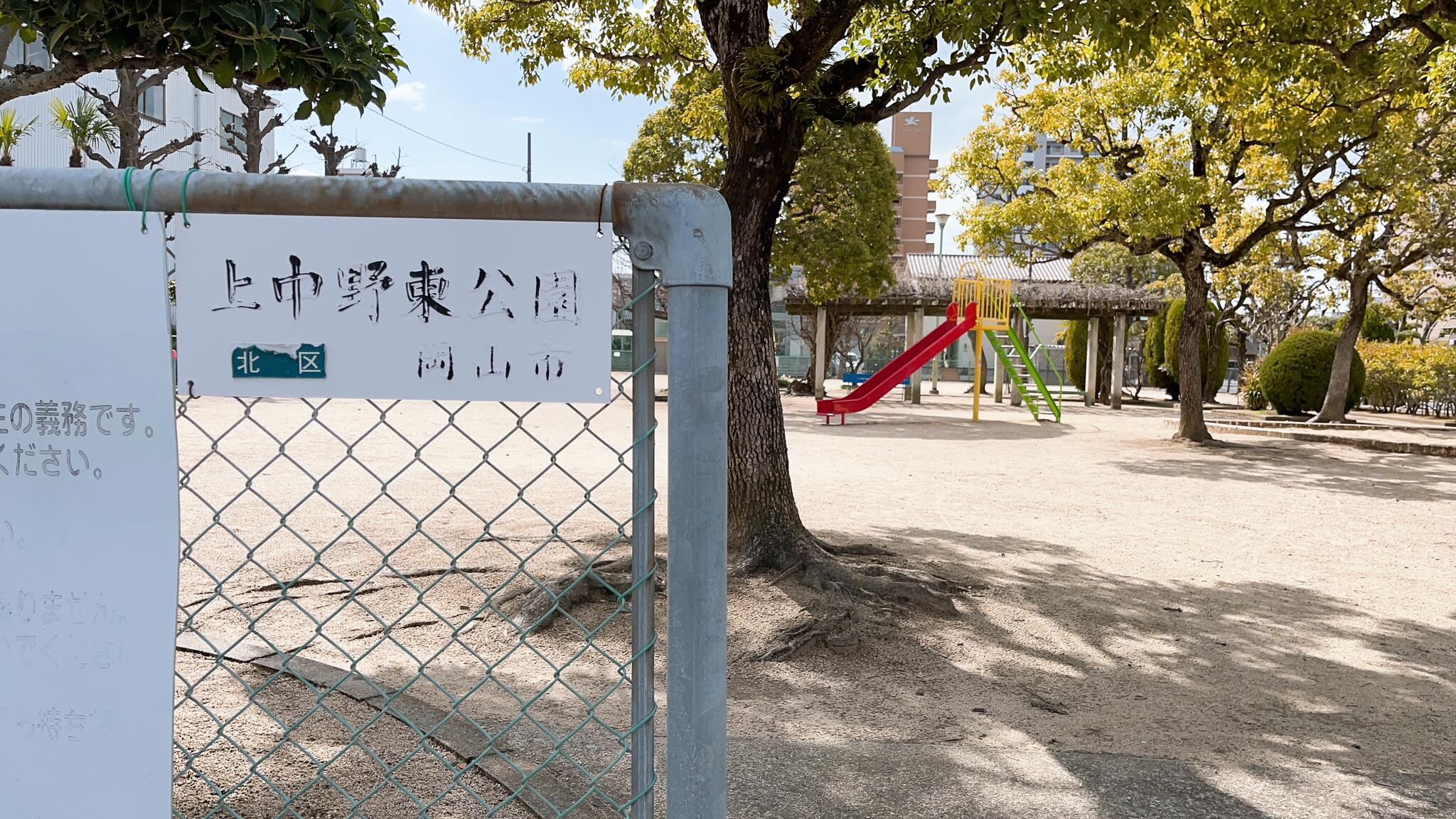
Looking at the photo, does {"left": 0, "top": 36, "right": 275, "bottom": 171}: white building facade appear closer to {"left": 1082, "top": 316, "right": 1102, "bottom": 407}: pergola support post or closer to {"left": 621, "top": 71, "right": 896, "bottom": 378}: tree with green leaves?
{"left": 621, "top": 71, "right": 896, "bottom": 378}: tree with green leaves

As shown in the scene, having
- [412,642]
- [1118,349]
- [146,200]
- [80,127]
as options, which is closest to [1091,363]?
[1118,349]

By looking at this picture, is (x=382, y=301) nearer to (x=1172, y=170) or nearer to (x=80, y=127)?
(x=1172, y=170)

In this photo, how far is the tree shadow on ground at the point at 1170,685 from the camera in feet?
10.7

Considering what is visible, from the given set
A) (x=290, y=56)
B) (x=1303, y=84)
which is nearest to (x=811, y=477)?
(x=1303, y=84)

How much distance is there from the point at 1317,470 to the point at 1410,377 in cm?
1106

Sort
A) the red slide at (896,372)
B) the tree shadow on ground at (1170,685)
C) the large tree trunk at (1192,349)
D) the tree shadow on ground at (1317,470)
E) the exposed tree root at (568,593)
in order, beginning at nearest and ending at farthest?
the tree shadow on ground at (1170,685)
the exposed tree root at (568,593)
the tree shadow on ground at (1317,470)
the large tree trunk at (1192,349)
the red slide at (896,372)

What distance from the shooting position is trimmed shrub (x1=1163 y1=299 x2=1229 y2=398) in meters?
25.2

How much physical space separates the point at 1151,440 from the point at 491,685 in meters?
13.1

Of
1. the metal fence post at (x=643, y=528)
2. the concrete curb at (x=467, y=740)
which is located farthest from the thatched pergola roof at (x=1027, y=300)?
the metal fence post at (x=643, y=528)

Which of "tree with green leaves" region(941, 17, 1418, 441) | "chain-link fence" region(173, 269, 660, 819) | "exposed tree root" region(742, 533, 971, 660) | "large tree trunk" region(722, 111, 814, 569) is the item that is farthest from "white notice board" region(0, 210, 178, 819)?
"tree with green leaves" region(941, 17, 1418, 441)

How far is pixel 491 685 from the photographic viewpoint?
3.80 meters

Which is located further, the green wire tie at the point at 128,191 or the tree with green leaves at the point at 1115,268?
the tree with green leaves at the point at 1115,268

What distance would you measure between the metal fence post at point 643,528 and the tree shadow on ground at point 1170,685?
1.69 meters

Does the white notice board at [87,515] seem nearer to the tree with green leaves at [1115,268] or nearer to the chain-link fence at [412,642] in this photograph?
the chain-link fence at [412,642]
